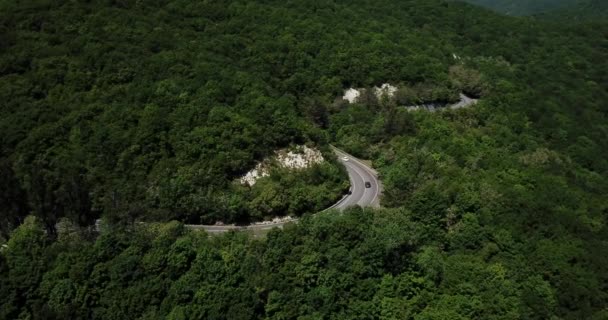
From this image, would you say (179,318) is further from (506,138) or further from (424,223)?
(506,138)

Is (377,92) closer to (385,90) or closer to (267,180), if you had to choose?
(385,90)

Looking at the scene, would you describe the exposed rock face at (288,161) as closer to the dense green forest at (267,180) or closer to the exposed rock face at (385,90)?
the dense green forest at (267,180)

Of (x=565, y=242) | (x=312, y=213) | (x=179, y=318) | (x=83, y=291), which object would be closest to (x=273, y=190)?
(x=312, y=213)

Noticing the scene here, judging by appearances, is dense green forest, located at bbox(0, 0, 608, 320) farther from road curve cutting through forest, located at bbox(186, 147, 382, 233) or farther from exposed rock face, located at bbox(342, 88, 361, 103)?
exposed rock face, located at bbox(342, 88, 361, 103)

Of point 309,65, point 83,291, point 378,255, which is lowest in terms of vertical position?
point 83,291

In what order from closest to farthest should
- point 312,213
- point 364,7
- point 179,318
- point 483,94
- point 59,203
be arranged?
1. point 179,318
2. point 59,203
3. point 312,213
4. point 483,94
5. point 364,7

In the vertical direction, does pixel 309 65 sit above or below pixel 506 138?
above

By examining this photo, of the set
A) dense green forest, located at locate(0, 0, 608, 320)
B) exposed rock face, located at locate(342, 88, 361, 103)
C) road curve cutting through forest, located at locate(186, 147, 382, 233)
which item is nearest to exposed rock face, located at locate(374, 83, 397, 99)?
dense green forest, located at locate(0, 0, 608, 320)
